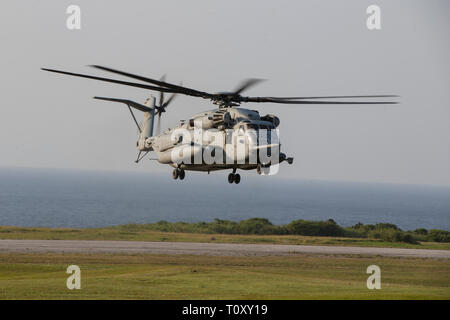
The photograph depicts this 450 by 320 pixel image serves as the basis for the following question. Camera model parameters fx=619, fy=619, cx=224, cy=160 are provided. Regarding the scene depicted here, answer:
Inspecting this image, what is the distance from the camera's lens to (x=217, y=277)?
52.6m

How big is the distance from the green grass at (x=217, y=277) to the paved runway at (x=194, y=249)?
4.44 metres

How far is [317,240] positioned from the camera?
9381cm

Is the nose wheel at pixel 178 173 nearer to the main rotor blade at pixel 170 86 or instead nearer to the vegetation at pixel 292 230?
the main rotor blade at pixel 170 86

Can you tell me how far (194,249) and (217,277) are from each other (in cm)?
2304

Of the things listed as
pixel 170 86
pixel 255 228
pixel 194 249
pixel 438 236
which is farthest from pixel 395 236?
pixel 170 86

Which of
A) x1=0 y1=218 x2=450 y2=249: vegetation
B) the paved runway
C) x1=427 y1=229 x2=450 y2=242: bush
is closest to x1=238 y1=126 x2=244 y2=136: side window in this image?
the paved runway

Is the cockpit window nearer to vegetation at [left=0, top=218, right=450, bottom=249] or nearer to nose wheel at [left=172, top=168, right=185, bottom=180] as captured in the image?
nose wheel at [left=172, top=168, right=185, bottom=180]

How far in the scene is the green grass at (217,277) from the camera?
43.3 metres

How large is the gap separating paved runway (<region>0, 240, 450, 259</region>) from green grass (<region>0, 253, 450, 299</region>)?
4.44 m

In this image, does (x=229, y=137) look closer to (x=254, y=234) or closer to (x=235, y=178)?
(x=235, y=178)

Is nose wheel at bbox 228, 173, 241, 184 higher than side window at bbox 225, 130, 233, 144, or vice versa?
side window at bbox 225, 130, 233, 144

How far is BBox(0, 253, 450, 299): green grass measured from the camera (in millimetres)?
43281
